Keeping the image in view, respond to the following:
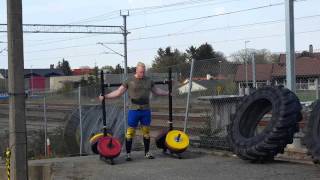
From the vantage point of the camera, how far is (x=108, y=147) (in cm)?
1073

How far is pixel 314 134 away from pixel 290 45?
2068 millimetres

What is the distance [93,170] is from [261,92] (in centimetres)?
325

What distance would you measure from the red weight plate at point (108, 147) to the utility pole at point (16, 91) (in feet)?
6.98

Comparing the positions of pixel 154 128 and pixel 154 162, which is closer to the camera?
pixel 154 162

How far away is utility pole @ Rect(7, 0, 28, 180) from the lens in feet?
27.6

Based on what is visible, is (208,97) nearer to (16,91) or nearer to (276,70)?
(276,70)

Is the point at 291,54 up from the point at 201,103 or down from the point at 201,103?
up

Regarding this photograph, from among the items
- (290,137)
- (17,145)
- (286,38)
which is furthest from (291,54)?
(17,145)

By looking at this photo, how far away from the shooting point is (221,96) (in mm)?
13266

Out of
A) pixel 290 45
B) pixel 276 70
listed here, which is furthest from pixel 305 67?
pixel 290 45

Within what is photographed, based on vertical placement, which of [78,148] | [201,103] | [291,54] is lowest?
[78,148]

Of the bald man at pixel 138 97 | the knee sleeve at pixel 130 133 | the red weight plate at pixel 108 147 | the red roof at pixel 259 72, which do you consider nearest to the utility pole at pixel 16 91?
the red weight plate at pixel 108 147

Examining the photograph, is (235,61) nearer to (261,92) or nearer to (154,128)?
(261,92)

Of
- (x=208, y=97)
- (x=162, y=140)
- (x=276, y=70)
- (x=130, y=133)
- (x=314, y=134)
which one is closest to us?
(x=314, y=134)
